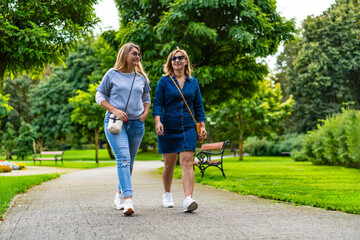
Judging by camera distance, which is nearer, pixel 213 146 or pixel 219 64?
pixel 213 146

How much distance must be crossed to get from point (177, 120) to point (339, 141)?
1311 centimetres

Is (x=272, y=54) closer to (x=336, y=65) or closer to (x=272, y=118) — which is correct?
(x=272, y=118)

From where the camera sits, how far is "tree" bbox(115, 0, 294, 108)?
Result: 11297 millimetres

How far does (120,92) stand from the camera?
4953mm

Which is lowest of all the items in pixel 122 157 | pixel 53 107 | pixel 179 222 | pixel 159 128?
pixel 179 222

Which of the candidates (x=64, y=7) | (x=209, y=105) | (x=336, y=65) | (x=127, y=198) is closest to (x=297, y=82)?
(x=336, y=65)

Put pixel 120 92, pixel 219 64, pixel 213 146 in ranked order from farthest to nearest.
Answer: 1. pixel 219 64
2. pixel 213 146
3. pixel 120 92

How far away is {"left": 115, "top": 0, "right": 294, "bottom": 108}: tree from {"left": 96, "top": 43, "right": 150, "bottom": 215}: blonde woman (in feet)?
21.1

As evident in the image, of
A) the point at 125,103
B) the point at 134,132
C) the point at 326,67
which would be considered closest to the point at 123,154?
the point at 134,132

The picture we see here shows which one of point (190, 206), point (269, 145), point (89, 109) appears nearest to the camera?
point (190, 206)

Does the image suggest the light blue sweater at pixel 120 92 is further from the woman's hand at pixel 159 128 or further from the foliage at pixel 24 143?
the foliage at pixel 24 143

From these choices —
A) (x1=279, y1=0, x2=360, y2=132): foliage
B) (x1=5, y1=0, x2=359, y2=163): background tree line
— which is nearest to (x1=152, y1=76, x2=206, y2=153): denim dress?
(x1=5, y1=0, x2=359, y2=163): background tree line

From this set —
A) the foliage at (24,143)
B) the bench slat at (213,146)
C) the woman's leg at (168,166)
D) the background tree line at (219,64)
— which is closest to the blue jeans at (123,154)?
the woman's leg at (168,166)

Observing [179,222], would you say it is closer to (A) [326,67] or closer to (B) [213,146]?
(B) [213,146]
